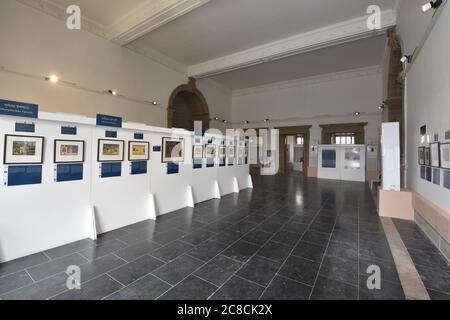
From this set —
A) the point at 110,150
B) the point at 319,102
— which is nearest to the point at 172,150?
the point at 110,150

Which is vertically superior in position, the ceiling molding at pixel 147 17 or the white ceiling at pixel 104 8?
the white ceiling at pixel 104 8

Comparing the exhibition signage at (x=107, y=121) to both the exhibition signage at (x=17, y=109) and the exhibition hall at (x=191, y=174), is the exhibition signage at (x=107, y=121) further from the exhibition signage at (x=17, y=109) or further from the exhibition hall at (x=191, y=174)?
the exhibition signage at (x=17, y=109)

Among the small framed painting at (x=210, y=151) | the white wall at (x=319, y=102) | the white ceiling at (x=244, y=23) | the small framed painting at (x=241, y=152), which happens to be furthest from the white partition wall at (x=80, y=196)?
the white wall at (x=319, y=102)

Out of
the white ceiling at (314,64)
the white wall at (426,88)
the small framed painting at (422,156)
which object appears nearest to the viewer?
the white wall at (426,88)

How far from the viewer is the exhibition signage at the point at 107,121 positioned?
329 cm

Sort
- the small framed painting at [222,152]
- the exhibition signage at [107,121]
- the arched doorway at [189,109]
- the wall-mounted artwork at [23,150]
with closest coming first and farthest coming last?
the wall-mounted artwork at [23,150] → the exhibition signage at [107,121] → the small framed painting at [222,152] → the arched doorway at [189,109]

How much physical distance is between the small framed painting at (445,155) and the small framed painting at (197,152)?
14.8 ft

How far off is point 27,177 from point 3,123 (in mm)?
689

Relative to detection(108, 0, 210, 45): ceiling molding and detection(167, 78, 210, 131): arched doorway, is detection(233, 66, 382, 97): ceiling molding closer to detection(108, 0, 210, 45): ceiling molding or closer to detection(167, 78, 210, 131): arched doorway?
detection(167, 78, 210, 131): arched doorway

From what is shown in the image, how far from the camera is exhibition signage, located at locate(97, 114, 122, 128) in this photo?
10.8 ft

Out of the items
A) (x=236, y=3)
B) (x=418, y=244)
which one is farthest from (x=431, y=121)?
(x=236, y=3)

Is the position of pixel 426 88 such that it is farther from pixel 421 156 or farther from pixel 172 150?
pixel 172 150

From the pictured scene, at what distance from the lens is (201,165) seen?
5.55m

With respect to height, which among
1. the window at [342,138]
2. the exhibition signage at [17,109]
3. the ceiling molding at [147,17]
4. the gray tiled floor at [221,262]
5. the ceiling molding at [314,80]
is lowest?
the gray tiled floor at [221,262]
